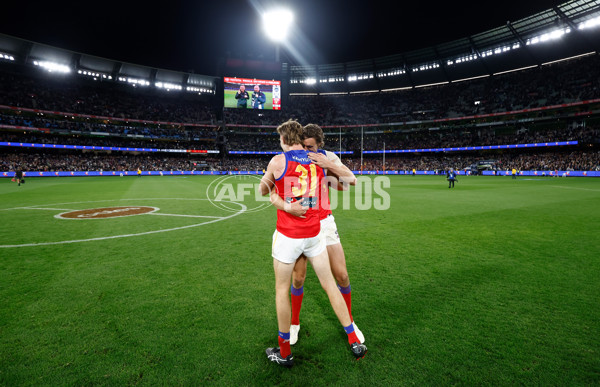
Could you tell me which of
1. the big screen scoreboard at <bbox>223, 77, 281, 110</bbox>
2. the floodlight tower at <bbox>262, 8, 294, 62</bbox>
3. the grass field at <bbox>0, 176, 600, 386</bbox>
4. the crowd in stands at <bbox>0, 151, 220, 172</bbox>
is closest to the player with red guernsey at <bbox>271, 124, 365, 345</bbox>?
the grass field at <bbox>0, 176, 600, 386</bbox>

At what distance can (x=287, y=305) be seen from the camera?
110 inches

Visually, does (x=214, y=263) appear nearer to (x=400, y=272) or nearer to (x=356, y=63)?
(x=400, y=272)

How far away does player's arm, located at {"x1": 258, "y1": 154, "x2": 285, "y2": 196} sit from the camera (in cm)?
278

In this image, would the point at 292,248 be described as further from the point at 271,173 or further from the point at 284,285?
the point at 271,173

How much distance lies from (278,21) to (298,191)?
54290mm

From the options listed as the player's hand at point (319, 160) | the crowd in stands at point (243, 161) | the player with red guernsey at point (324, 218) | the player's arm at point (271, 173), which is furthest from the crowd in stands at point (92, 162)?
the player's hand at point (319, 160)

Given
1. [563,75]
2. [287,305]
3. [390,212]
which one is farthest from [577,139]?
[287,305]

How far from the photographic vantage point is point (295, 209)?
2.77 meters

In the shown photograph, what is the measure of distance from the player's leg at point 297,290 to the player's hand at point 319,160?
1.01 m

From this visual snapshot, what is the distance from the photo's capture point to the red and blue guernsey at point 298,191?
2809mm

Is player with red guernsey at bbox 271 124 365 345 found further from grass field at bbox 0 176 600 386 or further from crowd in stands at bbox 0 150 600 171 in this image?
crowd in stands at bbox 0 150 600 171

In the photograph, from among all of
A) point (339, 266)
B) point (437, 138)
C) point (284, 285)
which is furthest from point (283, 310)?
point (437, 138)

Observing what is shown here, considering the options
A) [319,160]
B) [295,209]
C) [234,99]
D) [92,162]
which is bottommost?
[295,209]

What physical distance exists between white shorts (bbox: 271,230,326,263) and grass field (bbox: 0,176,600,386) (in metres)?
1.08
